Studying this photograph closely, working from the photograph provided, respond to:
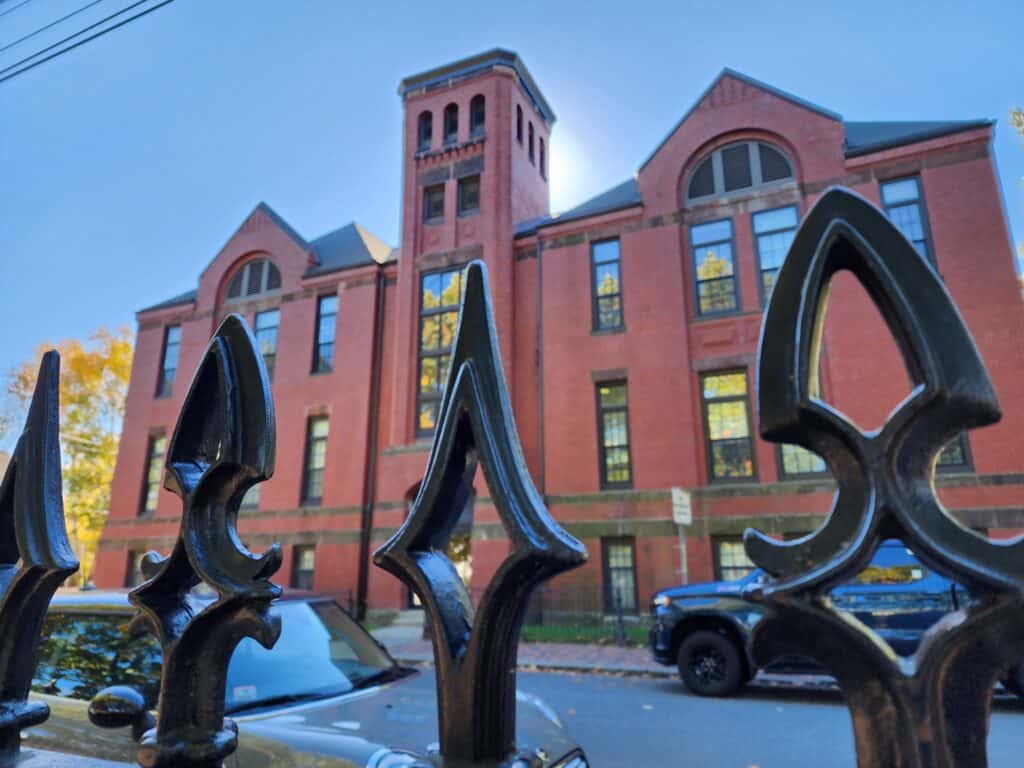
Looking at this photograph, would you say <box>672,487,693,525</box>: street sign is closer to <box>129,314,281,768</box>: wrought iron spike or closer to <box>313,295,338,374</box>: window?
<box>129,314,281,768</box>: wrought iron spike

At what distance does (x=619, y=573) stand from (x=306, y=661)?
13.3 m

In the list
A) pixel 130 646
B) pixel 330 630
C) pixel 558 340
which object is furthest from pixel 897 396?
pixel 130 646

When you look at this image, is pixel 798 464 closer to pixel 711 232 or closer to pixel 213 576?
pixel 711 232

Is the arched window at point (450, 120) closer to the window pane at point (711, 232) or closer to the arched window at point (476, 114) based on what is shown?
the arched window at point (476, 114)

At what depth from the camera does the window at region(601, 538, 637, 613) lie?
1591 cm

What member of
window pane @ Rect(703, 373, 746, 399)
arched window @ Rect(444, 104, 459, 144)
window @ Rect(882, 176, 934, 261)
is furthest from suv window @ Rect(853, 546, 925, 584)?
arched window @ Rect(444, 104, 459, 144)

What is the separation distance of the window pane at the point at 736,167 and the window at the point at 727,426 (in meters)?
5.38

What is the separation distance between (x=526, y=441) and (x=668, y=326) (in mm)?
5076

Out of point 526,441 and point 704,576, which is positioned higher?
point 526,441

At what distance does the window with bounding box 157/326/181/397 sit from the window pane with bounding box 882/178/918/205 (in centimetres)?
2386

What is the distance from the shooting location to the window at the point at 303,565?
64.8ft

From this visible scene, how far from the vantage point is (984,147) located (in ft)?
49.2

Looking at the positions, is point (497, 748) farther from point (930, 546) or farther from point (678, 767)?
point (678, 767)

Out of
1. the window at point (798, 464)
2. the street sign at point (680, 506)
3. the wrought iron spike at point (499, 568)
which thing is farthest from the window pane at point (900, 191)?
the wrought iron spike at point (499, 568)
